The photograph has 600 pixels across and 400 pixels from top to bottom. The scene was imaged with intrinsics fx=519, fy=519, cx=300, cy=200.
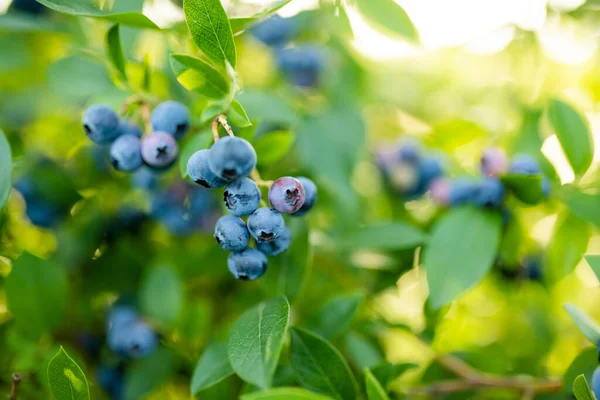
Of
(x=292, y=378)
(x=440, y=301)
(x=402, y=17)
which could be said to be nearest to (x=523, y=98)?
(x=402, y=17)

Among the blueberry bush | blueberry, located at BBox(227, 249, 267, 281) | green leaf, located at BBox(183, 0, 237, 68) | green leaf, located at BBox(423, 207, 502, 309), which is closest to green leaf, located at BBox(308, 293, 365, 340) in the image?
the blueberry bush

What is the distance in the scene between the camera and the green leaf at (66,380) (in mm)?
889

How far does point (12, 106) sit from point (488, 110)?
1.70 metres

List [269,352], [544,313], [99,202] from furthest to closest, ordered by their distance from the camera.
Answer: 1. [544,313]
2. [99,202]
3. [269,352]

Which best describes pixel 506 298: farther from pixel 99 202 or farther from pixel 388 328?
pixel 99 202

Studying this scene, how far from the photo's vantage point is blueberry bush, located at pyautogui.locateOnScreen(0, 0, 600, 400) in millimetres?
958

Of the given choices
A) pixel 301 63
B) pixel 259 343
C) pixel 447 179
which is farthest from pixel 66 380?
pixel 301 63

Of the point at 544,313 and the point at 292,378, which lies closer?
the point at 292,378

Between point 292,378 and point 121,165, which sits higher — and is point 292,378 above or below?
below

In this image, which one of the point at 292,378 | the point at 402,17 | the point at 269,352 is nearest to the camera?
the point at 269,352

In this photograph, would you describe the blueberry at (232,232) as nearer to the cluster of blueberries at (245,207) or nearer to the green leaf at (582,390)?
the cluster of blueberries at (245,207)

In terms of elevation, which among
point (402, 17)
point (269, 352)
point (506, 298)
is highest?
→ point (402, 17)

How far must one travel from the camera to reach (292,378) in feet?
3.47

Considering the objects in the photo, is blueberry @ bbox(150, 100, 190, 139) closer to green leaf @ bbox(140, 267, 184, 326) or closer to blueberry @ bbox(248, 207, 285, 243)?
blueberry @ bbox(248, 207, 285, 243)
